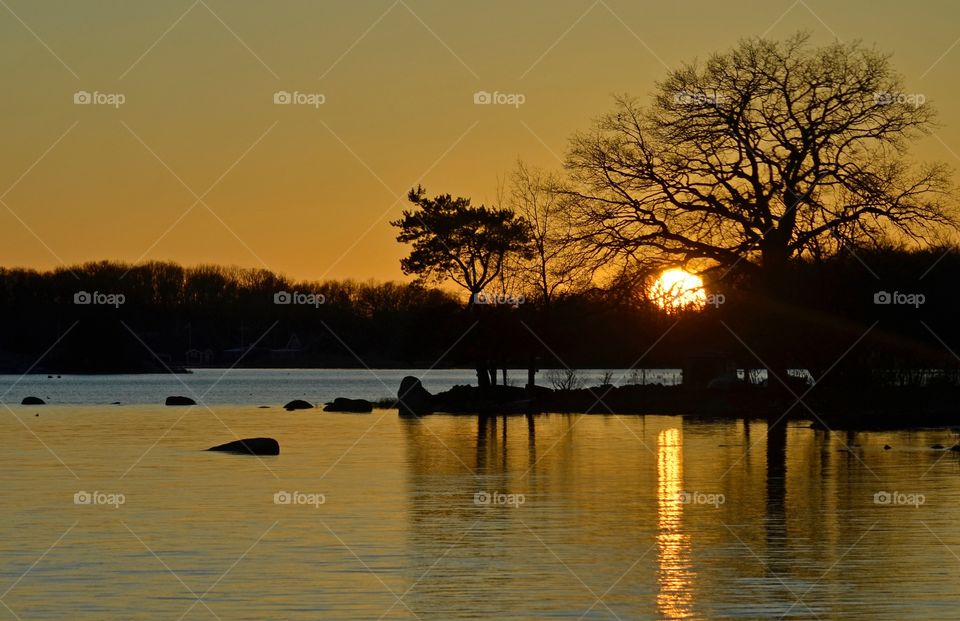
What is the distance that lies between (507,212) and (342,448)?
36.1m

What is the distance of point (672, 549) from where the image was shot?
18.0m

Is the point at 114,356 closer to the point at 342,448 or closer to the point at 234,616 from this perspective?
the point at 342,448

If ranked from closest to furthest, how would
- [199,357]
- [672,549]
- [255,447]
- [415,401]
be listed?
[672,549] < [255,447] < [415,401] < [199,357]

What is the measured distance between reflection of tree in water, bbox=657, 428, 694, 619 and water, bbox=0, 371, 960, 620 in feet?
0.17

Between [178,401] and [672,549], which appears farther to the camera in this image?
Result: [178,401]

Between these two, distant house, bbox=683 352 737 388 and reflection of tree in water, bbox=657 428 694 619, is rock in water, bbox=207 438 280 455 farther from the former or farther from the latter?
distant house, bbox=683 352 737 388

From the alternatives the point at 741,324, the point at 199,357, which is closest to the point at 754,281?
the point at 741,324

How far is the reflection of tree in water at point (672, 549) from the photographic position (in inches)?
564

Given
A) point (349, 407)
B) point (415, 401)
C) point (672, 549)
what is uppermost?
point (415, 401)

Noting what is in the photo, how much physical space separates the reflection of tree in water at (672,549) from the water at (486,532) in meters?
0.05

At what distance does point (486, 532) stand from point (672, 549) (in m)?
2.95

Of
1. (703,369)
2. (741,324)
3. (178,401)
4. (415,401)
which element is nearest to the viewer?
(741,324)

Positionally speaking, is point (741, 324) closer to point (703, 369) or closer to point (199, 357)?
point (703, 369)

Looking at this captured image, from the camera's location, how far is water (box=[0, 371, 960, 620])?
1451 centimetres
